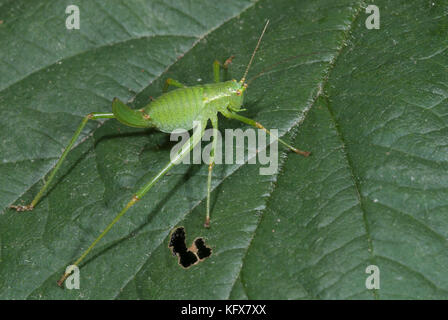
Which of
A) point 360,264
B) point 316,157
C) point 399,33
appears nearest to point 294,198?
point 316,157

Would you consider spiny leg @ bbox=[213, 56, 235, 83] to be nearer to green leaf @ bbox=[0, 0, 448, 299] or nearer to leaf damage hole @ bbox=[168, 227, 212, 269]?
green leaf @ bbox=[0, 0, 448, 299]

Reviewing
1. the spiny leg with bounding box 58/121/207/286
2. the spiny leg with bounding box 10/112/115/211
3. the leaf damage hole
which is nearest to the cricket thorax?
the spiny leg with bounding box 58/121/207/286

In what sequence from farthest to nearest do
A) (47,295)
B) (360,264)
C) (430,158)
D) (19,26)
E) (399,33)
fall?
(19,26), (399,33), (47,295), (430,158), (360,264)

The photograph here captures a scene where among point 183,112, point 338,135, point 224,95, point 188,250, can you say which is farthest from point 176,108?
point 338,135

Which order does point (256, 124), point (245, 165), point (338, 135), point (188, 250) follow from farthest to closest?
point (256, 124) < point (245, 165) < point (338, 135) < point (188, 250)

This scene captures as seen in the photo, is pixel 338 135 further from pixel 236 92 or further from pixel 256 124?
pixel 236 92

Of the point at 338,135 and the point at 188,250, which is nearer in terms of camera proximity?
the point at 188,250

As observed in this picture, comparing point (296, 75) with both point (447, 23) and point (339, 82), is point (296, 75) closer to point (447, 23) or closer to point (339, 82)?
point (339, 82)
